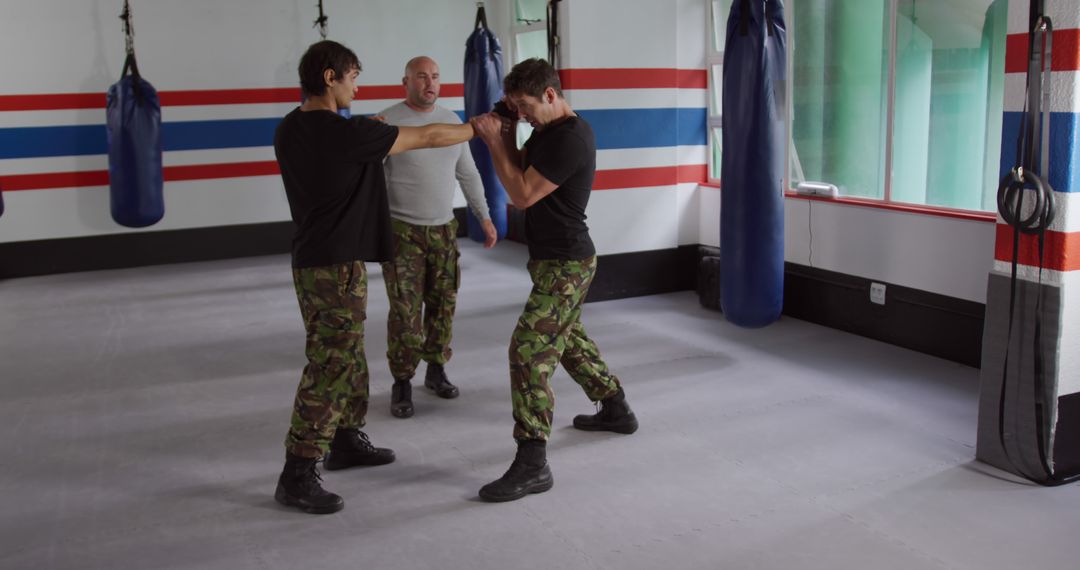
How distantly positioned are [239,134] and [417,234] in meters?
5.75

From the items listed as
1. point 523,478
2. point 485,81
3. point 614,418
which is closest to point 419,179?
point 614,418

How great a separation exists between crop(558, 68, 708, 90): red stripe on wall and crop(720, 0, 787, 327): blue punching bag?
4.80 ft

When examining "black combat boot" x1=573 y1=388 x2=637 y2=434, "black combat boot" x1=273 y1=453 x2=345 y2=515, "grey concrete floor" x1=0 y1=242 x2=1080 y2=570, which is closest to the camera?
"grey concrete floor" x1=0 y1=242 x2=1080 y2=570

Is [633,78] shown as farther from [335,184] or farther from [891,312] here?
[335,184]

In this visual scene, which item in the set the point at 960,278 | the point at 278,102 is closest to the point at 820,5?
the point at 960,278

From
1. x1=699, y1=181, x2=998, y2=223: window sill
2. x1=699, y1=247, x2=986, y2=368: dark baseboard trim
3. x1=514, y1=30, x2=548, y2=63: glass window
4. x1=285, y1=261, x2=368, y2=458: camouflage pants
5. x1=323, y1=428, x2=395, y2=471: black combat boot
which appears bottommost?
x1=323, y1=428, x2=395, y2=471: black combat boot

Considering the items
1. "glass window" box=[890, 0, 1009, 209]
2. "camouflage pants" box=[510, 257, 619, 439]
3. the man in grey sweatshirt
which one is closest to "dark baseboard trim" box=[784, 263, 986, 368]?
"glass window" box=[890, 0, 1009, 209]

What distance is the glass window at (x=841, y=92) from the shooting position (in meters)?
5.50

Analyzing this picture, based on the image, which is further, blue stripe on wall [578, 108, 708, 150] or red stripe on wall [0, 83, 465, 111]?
red stripe on wall [0, 83, 465, 111]

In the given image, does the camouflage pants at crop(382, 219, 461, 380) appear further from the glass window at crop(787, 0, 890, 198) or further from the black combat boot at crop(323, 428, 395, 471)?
the glass window at crop(787, 0, 890, 198)

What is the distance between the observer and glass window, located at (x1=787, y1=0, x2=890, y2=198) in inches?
217

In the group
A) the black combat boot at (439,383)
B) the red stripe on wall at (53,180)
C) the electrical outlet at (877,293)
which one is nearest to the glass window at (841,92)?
the electrical outlet at (877,293)

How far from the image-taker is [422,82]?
430 cm

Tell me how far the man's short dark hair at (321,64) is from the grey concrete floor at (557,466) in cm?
156
